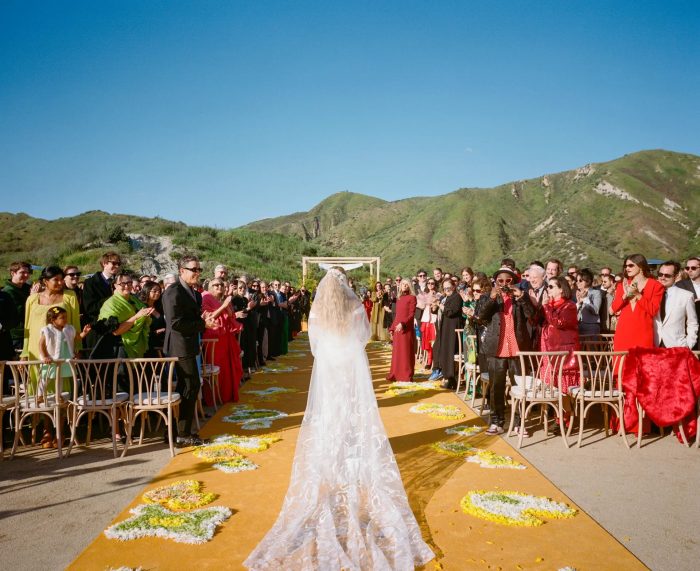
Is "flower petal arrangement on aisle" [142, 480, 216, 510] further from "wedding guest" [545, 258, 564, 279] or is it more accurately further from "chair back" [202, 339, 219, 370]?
"wedding guest" [545, 258, 564, 279]

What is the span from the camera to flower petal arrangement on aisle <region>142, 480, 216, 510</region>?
3879 mm

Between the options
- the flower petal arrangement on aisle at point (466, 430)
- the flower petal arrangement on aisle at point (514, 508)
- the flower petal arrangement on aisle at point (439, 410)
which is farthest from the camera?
the flower petal arrangement on aisle at point (439, 410)

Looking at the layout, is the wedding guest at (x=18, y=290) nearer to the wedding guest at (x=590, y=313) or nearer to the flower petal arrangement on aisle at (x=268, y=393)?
the flower petal arrangement on aisle at (x=268, y=393)

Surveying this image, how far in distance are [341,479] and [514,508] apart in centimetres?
138

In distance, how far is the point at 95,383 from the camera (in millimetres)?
5152

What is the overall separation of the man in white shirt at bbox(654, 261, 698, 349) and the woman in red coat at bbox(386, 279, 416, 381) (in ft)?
12.9

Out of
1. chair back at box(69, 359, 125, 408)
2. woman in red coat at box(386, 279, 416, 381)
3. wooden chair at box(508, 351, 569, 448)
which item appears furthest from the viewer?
woman in red coat at box(386, 279, 416, 381)


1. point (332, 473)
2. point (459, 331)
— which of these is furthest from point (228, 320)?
point (332, 473)

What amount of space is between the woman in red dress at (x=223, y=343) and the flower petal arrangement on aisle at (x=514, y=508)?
4713 millimetres

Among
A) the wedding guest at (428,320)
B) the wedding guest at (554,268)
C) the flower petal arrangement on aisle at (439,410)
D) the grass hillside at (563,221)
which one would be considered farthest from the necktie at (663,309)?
the grass hillside at (563,221)

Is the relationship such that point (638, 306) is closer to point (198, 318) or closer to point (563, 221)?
point (198, 318)

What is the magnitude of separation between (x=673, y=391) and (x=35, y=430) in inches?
290

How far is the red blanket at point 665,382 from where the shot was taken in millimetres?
5441

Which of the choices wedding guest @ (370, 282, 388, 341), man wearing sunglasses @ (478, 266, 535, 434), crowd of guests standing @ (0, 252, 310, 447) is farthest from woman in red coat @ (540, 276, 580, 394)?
wedding guest @ (370, 282, 388, 341)
